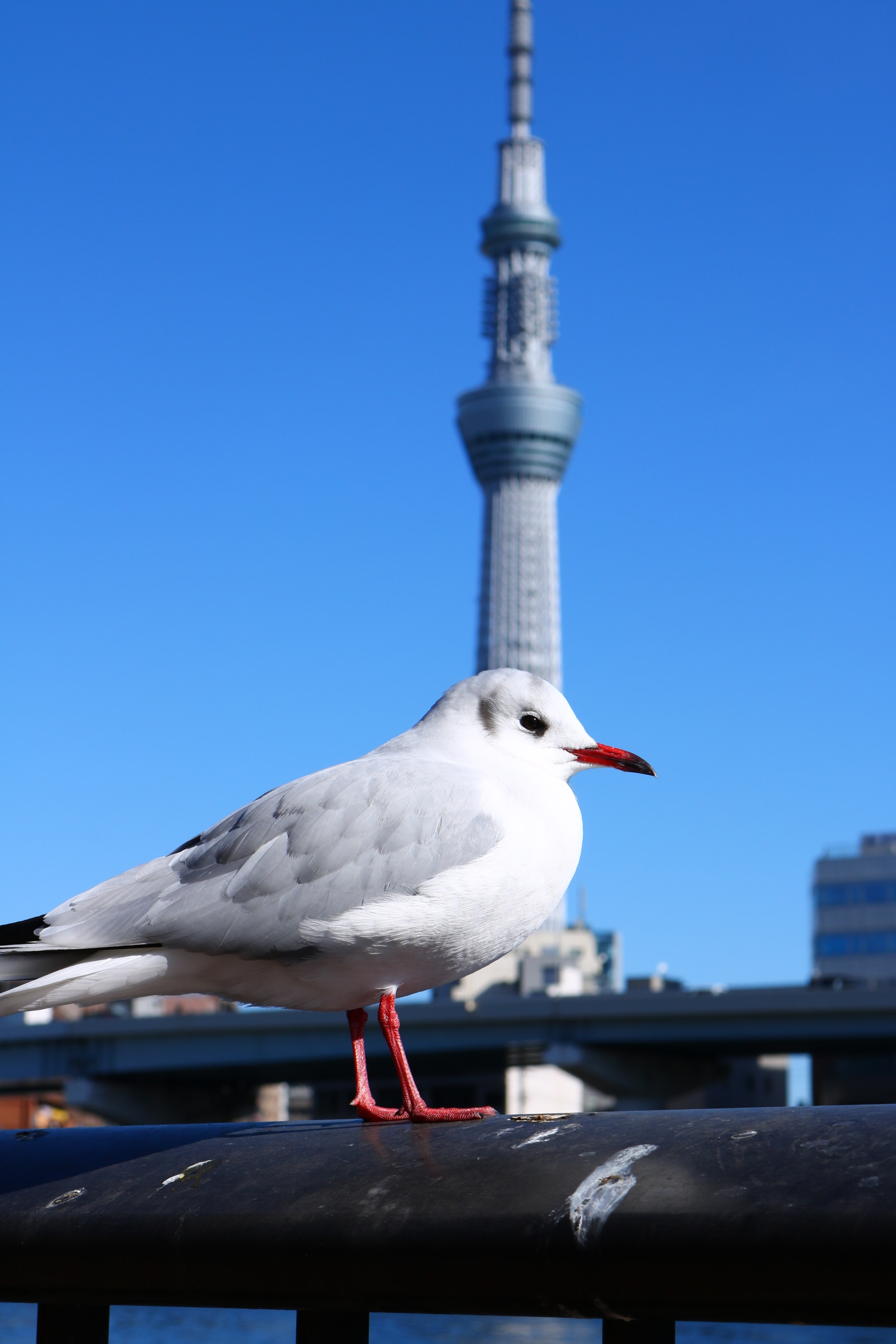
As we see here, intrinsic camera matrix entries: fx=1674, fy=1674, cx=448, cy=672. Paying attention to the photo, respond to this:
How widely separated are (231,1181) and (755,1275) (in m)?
0.75

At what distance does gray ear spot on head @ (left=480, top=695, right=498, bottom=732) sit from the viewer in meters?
3.93

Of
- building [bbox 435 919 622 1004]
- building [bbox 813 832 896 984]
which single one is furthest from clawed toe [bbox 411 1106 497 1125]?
building [bbox 813 832 896 984]

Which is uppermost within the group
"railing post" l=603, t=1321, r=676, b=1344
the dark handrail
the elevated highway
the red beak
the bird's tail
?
the elevated highway

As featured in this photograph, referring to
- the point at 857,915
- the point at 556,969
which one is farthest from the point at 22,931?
the point at 857,915

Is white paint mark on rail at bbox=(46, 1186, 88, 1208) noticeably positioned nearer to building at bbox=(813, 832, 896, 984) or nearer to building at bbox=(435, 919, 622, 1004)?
building at bbox=(435, 919, 622, 1004)

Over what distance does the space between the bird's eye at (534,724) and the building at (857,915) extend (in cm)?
10976

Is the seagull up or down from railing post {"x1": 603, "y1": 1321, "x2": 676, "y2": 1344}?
up

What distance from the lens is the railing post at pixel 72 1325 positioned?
6.52 feet

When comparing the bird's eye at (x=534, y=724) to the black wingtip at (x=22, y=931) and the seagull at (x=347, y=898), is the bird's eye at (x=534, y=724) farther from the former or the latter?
the black wingtip at (x=22, y=931)

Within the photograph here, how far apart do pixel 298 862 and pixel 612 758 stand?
0.89 meters

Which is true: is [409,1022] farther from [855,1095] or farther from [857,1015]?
[855,1095]

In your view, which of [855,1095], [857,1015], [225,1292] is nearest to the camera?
[225,1292]

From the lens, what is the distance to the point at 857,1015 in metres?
45.3

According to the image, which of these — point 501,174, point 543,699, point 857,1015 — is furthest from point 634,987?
point 501,174
